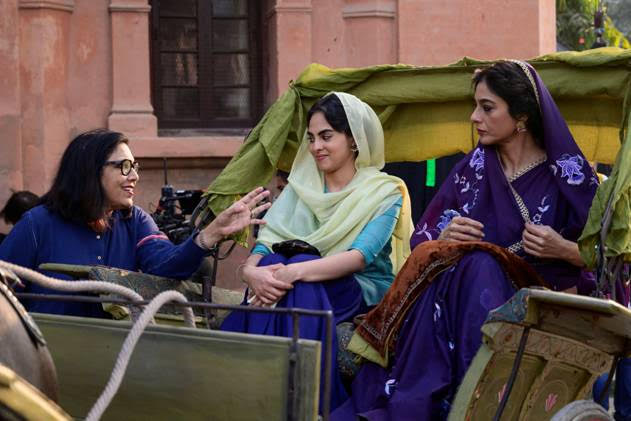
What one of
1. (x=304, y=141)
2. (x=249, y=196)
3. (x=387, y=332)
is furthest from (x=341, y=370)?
(x=304, y=141)

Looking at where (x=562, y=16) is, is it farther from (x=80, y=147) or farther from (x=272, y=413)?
(x=272, y=413)

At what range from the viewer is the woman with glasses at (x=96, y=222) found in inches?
207

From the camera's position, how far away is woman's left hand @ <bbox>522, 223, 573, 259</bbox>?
4.74 metres

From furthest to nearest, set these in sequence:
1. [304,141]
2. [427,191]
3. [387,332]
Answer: [427,191], [304,141], [387,332]

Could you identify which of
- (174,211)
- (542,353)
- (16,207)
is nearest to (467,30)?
(174,211)

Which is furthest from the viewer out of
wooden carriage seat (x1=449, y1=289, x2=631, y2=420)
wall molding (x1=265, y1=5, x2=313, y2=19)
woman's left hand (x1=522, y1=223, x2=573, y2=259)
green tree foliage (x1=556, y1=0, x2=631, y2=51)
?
green tree foliage (x1=556, y1=0, x2=631, y2=51)

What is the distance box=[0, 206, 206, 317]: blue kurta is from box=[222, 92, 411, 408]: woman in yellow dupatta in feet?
0.94

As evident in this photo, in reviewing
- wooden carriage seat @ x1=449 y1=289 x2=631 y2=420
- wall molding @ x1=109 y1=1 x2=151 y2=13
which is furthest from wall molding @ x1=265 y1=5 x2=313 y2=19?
wooden carriage seat @ x1=449 y1=289 x2=631 y2=420

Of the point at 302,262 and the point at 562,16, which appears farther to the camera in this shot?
the point at 562,16

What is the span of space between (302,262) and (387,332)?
528 mm

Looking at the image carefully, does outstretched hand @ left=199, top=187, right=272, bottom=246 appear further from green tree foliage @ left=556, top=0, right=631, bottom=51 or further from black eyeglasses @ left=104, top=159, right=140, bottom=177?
green tree foliage @ left=556, top=0, right=631, bottom=51

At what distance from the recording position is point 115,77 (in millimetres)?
10016

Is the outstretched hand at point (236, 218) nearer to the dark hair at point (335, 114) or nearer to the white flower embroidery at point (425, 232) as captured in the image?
the dark hair at point (335, 114)

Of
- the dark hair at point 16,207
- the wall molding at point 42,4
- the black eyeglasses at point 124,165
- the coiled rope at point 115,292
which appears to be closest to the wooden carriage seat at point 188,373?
the coiled rope at point 115,292
